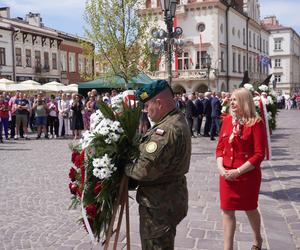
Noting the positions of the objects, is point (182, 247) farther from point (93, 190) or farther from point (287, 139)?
point (287, 139)

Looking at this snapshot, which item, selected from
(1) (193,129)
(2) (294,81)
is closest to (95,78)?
(1) (193,129)

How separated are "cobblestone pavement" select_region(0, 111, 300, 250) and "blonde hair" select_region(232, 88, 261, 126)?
5.04 ft

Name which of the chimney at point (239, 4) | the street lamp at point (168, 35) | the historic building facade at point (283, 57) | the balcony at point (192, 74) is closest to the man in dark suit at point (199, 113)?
the street lamp at point (168, 35)

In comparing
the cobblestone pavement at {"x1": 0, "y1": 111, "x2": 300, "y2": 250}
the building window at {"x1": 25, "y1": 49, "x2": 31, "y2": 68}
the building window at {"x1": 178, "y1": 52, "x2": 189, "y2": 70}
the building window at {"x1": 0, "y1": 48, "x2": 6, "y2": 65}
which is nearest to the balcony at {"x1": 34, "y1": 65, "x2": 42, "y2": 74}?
the building window at {"x1": 25, "y1": 49, "x2": 31, "y2": 68}

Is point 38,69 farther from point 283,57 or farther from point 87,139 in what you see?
point 283,57

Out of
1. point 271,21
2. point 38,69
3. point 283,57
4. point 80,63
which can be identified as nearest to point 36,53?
point 38,69

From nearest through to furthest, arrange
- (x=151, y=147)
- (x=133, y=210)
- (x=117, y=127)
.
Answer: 1. (x=151, y=147)
2. (x=117, y=127)
3. (x=133, y=210)

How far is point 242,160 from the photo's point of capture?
4.05 metres

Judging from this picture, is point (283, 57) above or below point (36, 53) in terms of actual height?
above

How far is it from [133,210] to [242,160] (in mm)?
2505

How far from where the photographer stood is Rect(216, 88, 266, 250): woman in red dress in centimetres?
398

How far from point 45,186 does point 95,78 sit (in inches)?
640

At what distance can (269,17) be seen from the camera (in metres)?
92.5

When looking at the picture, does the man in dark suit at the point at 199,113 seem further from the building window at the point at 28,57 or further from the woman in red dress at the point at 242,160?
the building window at the point at 28,57
